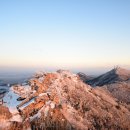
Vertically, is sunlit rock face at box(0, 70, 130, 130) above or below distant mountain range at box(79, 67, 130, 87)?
above

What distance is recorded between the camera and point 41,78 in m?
50.3

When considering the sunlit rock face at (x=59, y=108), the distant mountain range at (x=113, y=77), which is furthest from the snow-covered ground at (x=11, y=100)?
the distant mountain range at (x=113, y=77)

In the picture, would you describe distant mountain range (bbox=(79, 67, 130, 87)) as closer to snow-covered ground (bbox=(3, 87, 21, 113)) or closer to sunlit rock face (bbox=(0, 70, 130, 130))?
sunlit rock face (bbox=(0, 70, 130, 130))

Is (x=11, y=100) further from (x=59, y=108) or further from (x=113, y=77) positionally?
(x=113, y=77)

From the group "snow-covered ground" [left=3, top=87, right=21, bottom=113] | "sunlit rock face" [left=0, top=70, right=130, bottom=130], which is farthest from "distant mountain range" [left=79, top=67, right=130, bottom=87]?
"snow-covered ground" [left=3, top=87, right=21, bottom=113]

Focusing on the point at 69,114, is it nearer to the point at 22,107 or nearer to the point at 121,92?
the point at 22,107

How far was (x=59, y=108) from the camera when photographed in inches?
1730

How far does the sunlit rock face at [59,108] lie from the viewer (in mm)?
39625

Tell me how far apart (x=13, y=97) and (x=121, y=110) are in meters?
20.7

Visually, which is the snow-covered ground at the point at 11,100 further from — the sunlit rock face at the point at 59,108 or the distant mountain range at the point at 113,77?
the distant mountain range at the point at 113,77

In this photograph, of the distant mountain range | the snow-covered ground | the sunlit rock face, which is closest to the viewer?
the sunlit rock face

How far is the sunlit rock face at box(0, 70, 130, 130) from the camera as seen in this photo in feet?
130

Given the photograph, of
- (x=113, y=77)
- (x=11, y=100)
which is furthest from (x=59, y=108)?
(x=113, y=77)

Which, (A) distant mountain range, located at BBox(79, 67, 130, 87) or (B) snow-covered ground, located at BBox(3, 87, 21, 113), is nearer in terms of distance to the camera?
(B) snow-covered ground, located at BBox(3, 87, 21, 113)
